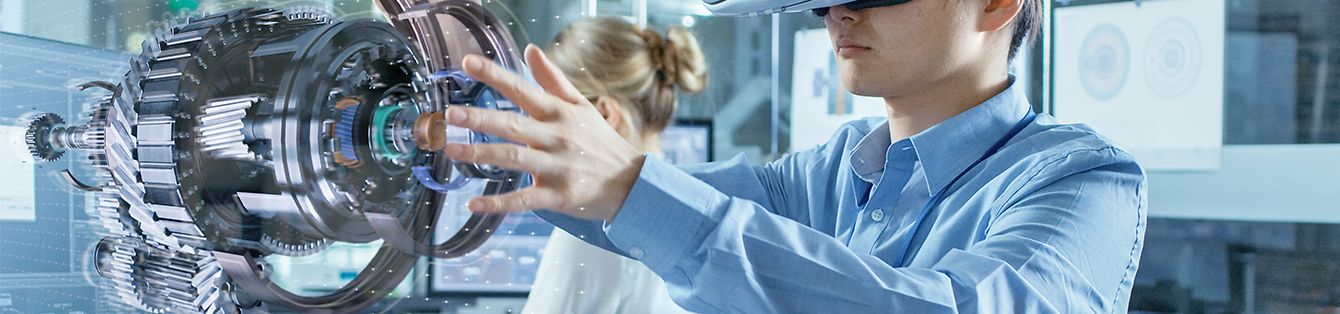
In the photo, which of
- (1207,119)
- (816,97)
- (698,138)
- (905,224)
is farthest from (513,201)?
(816,97)

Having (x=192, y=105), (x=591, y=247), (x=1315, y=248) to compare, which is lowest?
(x=1315, y=248)

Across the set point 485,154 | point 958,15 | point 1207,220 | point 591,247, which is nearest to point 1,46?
point 485,154

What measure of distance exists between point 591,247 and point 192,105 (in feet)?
1.25

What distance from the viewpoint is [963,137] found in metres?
0.81

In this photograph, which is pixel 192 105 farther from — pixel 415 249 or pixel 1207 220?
pixel 1207 220

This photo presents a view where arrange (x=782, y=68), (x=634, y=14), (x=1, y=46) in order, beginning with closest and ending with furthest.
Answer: (x=1, y=46)
(x=634, y=14)
(x=782, y=68)

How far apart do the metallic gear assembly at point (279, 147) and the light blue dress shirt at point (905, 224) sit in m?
0.09

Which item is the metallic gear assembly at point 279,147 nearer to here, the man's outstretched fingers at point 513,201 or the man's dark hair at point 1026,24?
the man's outstretched fingers at point 513,201

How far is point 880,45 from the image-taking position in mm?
743

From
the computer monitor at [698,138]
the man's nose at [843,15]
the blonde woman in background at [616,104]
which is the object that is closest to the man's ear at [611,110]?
the blonde woman in background at [616,104]

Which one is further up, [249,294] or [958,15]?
[958,15]

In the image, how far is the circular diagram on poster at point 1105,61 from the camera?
250cm

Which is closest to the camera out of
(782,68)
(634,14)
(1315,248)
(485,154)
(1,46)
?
(485,154)

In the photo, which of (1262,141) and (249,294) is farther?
(1262,141)
